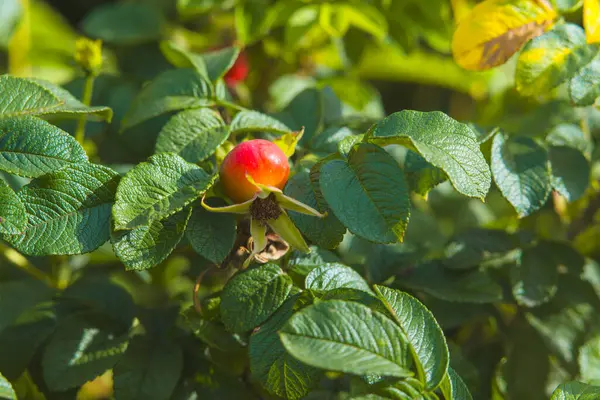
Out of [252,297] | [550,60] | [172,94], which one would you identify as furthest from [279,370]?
[550,60]

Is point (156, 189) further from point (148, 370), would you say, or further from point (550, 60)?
point (550, 60)

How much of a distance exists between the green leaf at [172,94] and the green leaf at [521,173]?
39 centimetres

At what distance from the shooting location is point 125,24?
5.08 feet

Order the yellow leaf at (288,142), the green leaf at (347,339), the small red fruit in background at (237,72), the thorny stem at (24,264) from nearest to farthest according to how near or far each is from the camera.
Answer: the green leaf at (347,339)
the yellow leaf at (288,142)
the thorny stem at (24,264)
the small red fruit in background at (237,72)

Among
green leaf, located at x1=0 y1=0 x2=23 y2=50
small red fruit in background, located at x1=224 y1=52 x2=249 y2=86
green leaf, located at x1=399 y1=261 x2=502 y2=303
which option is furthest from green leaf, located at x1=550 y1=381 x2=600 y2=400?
green leaf, located at x1=0 y1=0 x2=23 y2=50

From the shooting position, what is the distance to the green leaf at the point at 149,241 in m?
0.75

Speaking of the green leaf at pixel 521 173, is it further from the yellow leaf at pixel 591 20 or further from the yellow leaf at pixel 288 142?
the yellow leaf at pixel 288 142

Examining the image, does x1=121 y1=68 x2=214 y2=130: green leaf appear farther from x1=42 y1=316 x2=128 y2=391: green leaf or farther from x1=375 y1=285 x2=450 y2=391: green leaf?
x1=375 y1=285 x2=450 y2=391: green leaf

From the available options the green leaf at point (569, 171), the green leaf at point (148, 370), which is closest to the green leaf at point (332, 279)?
the green leaf at point (148, 370)

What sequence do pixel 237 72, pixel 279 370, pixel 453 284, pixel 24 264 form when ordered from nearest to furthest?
pixel 279 370 → pixel 453 284 → pixel 24 264 → pixel 237 72

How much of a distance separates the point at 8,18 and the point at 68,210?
0.95 meters

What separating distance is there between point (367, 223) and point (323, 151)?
23 centimetres

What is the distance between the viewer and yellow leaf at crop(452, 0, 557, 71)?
962 millimetres

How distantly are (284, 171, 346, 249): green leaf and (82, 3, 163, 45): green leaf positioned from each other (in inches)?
33.4
